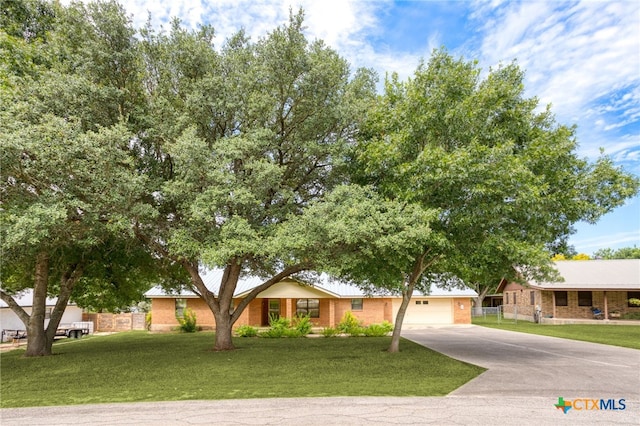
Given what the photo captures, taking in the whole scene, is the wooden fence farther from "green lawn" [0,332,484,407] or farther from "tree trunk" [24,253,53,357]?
"tree trunk" [24,253,53,357]

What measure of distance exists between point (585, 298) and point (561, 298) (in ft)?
5.50

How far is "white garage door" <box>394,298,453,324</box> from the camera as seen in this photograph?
32625 millimetres

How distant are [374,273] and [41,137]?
11.0 meters

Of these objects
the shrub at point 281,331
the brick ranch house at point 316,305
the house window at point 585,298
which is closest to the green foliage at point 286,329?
the shrub at point 281,331

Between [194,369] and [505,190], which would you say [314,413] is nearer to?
[194,369]

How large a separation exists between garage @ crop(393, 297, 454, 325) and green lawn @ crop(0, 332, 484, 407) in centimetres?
1410

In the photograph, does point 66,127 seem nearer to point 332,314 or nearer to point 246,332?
point 246,332

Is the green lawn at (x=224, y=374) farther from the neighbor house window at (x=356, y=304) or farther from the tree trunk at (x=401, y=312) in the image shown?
the neighbor house window at (x=356, y=304)

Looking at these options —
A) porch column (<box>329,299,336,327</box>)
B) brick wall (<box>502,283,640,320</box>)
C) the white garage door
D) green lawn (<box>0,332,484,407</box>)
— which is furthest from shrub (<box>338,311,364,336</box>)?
brick wall (<box>502,283,640,320</box>)

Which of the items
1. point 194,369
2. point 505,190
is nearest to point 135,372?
point 194,369

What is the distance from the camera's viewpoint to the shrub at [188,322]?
29.4 metres

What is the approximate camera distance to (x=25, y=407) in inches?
356

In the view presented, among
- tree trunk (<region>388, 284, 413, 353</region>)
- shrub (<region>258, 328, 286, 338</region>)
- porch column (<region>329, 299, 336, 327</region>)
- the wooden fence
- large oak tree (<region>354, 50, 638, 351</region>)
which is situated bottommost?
the wooden fence

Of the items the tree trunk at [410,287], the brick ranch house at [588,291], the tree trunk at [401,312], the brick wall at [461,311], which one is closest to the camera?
the tree trunk at [410,287]
